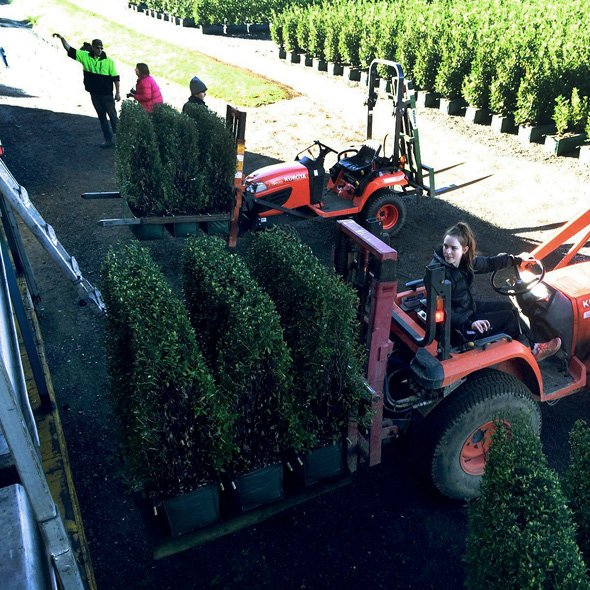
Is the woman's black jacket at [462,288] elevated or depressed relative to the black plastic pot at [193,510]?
elevated

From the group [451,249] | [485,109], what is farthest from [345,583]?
[485,109]

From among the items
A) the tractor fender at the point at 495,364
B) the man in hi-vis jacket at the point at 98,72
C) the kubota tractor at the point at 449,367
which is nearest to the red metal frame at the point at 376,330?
the kubota tractor at the point at 449,367

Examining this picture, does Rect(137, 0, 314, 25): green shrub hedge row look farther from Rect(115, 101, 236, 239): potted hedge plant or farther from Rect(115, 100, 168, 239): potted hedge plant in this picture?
Rect(115, 100, 168, 239): potted hedge plant

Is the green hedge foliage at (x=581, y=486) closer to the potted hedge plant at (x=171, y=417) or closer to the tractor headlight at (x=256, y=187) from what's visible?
the potted hedge plant at (x=171, y=417)

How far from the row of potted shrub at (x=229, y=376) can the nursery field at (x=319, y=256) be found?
46cm

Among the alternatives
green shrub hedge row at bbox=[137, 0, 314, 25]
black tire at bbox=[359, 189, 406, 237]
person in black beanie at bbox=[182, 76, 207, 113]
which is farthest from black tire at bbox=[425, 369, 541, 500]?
green shrub hedge row at bbox=[137, 0, 314, 25]

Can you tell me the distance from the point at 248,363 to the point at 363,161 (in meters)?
5.46

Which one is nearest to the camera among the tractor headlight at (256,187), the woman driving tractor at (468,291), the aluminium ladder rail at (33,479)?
the aluminium ladder rail at (33,479)

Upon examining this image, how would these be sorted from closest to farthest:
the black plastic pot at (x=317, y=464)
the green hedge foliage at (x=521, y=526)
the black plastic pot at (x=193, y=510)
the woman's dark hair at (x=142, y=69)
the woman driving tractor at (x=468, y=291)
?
the green hedge foliage at (x=521, y=526), the black plastic pot at (x=193, y=510), the black plastic pot at (x=317, y=464), the woman driving tractor at (x=468, y=291), the woman's dark hair at (x=142, y=69)

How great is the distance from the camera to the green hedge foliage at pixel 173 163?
6.74m

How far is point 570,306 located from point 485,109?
31.4 feet

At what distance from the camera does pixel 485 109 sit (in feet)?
42.3

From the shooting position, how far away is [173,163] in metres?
6.82

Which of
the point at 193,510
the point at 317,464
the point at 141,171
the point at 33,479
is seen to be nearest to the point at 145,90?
the point at 141,171
